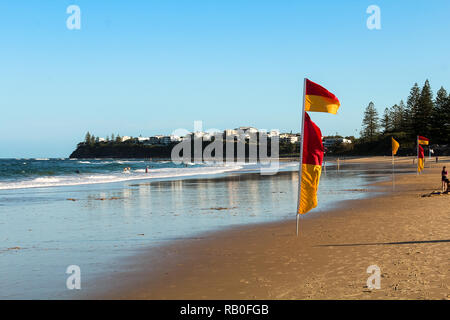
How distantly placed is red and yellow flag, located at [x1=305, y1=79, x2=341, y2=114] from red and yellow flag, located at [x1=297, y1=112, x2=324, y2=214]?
0.95 feet

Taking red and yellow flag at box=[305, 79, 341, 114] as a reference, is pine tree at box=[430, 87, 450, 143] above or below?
above

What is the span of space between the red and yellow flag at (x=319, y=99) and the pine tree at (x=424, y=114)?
101611 millimetres

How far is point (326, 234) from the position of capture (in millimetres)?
10117

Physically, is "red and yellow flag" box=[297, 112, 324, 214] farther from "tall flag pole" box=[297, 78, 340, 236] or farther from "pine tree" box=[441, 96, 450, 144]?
"pine tree" box=[441, 96, 450, 144]

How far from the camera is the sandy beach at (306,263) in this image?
5.86m

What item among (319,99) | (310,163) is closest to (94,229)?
(310,163)

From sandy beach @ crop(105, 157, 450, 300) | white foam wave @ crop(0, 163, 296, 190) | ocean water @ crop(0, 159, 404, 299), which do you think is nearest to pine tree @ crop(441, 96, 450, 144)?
white foam wave @ crop(0, 163, 296, 190)

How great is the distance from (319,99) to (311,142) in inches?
38.9

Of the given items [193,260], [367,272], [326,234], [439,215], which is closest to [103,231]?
[193,260]

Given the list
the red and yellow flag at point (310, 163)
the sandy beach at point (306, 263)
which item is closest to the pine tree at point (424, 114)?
the sandy beach at point (306, 263)

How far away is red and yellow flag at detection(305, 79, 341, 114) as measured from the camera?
29.5ft
